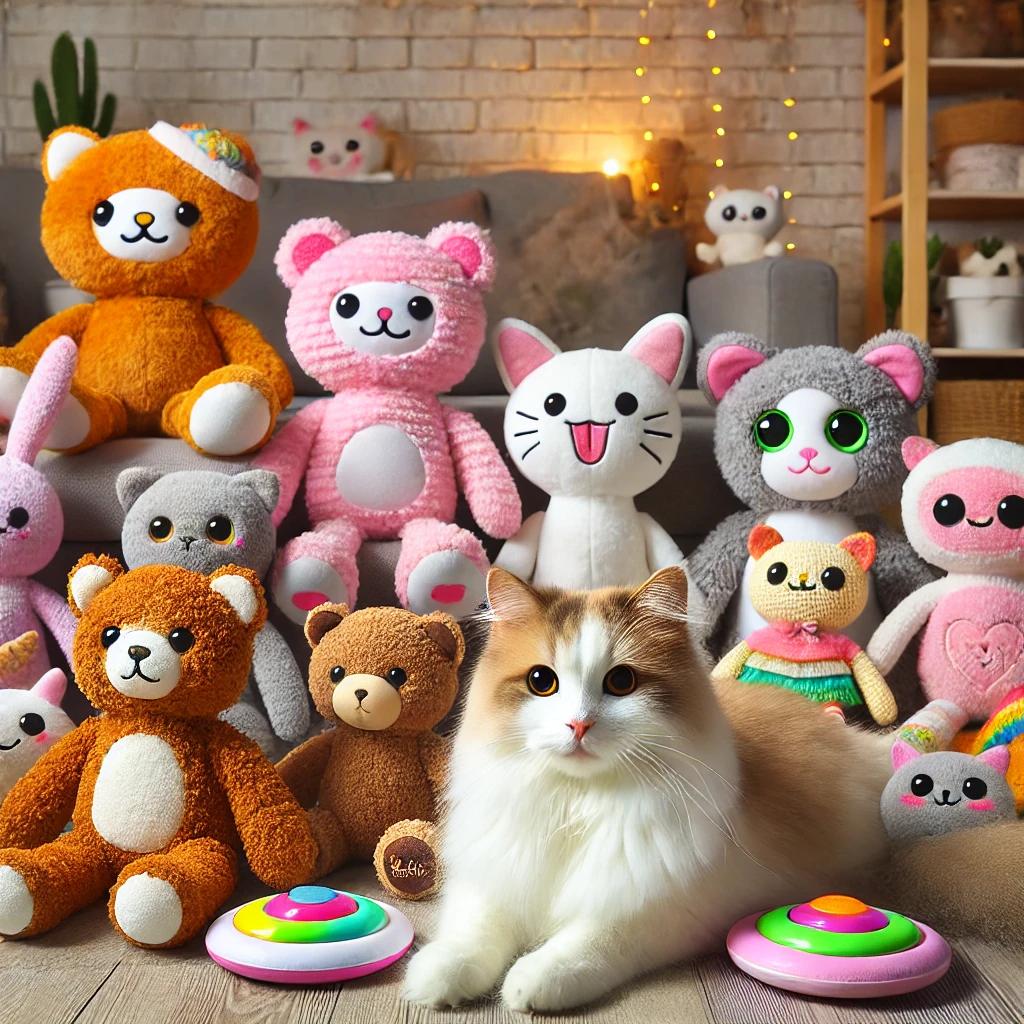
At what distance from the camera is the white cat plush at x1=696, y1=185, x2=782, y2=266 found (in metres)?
2.83

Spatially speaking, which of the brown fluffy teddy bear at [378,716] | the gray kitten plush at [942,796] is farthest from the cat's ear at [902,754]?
the brown fluffy teddy bear at [378,716]

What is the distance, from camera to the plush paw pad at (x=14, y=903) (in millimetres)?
981

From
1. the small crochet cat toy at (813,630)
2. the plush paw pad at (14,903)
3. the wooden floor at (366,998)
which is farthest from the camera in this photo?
the small crochet cat toy at (813,630)

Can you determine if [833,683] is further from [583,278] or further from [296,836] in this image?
[583,278]

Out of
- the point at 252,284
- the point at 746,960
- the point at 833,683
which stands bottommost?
the point at 746,960

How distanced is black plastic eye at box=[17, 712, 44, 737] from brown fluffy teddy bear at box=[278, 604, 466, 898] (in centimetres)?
26

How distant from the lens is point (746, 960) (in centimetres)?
93

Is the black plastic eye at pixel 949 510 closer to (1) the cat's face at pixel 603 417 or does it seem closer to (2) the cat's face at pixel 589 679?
(1) the cat's face at pixel 603 417

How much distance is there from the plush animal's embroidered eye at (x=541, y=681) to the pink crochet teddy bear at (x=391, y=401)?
0.63 metres

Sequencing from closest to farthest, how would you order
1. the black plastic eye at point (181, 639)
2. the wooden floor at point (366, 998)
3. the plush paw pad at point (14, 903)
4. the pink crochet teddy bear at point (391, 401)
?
the wooden floor at point (366, 998), the plush paw pad at point (14, 903), the black plastic eye at point (181, 639), the pink crochet teddy bear at point (391, 401)

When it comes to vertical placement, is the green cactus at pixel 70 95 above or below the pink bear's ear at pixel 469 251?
above

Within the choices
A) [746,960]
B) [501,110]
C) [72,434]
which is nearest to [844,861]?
[746,960]

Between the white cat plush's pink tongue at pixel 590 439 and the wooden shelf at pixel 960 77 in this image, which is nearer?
the white cat plush's pink tongue at pixel 590 439

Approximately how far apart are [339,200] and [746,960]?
2.22 meters
